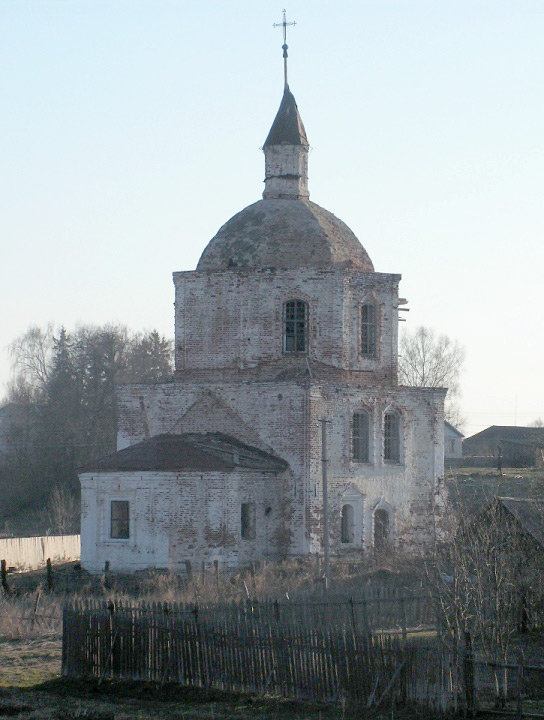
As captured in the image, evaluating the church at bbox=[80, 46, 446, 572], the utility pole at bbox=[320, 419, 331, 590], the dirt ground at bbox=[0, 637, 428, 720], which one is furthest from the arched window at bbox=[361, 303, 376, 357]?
the dirt ground at bbox=[0, 637, 428, 720]

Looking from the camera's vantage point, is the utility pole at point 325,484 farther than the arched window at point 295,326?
No

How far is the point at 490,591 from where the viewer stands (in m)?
21.3

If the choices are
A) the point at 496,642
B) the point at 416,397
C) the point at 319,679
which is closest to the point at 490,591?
the point at 496,642

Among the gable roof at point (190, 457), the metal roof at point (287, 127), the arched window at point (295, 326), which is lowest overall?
the gable roof at point (190, 457)

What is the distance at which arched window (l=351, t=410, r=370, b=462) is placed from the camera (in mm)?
35219

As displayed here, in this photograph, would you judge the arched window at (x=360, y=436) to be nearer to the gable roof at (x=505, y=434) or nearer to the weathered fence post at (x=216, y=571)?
the weathered fence post at (x=216, y=571)

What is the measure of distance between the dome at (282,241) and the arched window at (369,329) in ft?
3.58

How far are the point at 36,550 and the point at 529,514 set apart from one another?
58.7 feet

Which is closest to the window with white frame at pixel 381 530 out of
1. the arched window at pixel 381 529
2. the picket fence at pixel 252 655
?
the arched window at pixel 381 529

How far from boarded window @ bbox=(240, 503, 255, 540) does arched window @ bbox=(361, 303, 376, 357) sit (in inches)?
228

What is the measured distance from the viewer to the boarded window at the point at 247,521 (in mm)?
33062

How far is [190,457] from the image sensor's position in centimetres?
3278

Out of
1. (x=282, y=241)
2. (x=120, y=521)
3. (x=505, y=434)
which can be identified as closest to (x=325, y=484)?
(x=120, y=521)

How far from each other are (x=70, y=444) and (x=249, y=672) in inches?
1706
